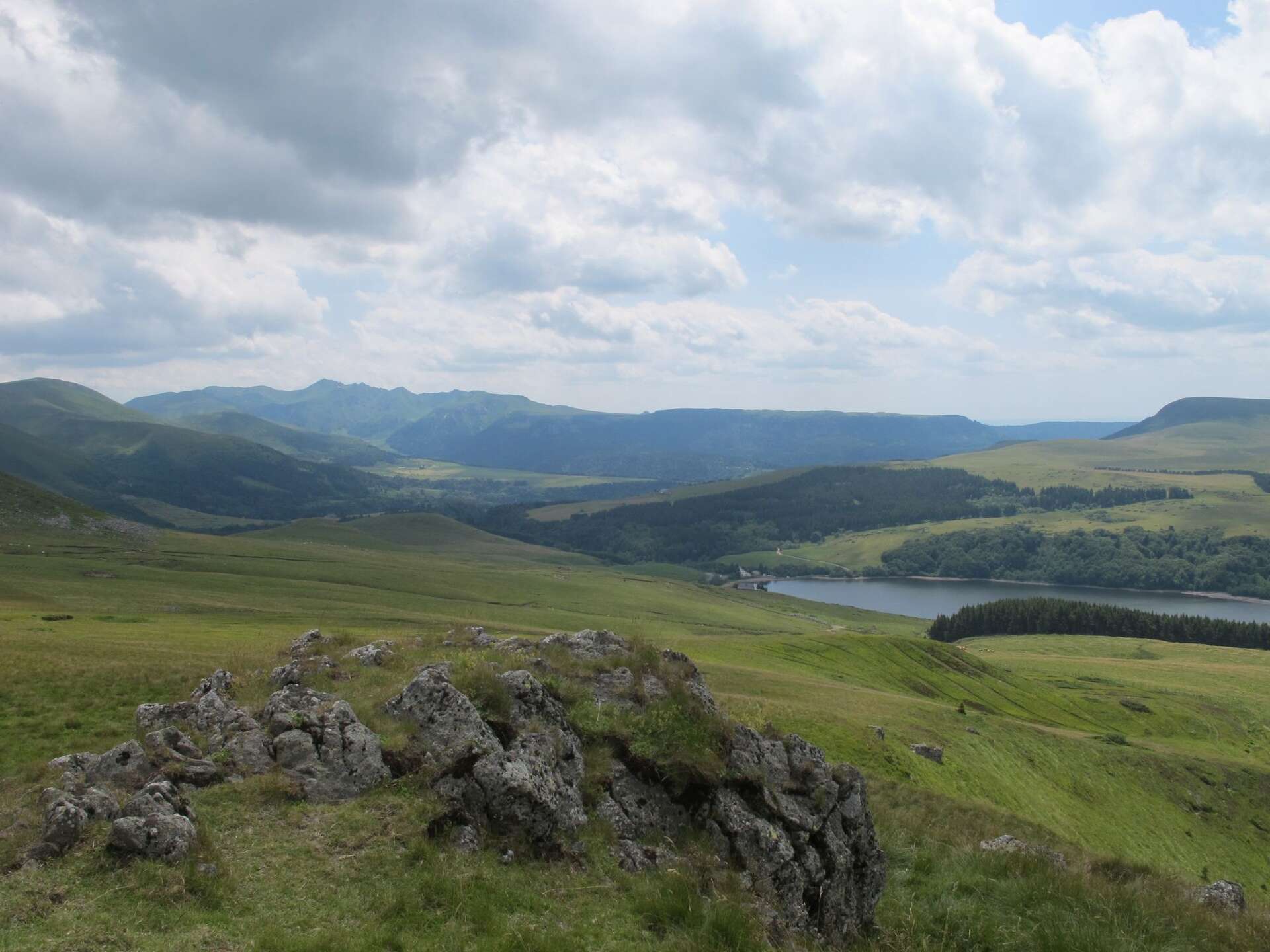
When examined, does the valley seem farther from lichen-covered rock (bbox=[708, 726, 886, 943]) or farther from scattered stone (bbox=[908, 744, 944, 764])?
lichen-covered rock (bbox=[708, 726, 886, 943])

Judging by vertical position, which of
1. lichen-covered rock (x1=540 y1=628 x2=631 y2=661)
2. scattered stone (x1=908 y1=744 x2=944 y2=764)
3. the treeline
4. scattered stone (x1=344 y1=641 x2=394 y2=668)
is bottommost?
the treeline

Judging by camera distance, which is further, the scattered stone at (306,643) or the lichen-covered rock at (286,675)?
the scattered stone at (306,643)

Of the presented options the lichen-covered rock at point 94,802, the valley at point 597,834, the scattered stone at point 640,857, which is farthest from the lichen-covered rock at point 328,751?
the scattered stone at point 640,857

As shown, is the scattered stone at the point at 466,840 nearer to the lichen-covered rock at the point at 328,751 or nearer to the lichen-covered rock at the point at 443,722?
the lichen-covered rock at the point at 443,722

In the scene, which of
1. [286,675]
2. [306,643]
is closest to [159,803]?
[286,675]

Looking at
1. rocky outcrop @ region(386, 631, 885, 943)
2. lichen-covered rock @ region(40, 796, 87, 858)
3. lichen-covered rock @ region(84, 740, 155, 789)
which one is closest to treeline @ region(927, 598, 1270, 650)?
rocky outcrop @ region(386, 631, 885, 943)

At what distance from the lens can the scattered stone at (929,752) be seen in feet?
147

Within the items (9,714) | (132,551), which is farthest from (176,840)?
(132,551)

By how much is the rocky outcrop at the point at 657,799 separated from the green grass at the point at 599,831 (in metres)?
0.76

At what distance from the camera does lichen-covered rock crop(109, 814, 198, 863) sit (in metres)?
12.4

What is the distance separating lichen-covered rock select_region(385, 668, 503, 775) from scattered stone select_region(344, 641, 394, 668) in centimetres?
555

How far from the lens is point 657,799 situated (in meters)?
17.5

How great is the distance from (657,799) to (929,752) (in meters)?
34.8

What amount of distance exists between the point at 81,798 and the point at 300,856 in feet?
13.9
